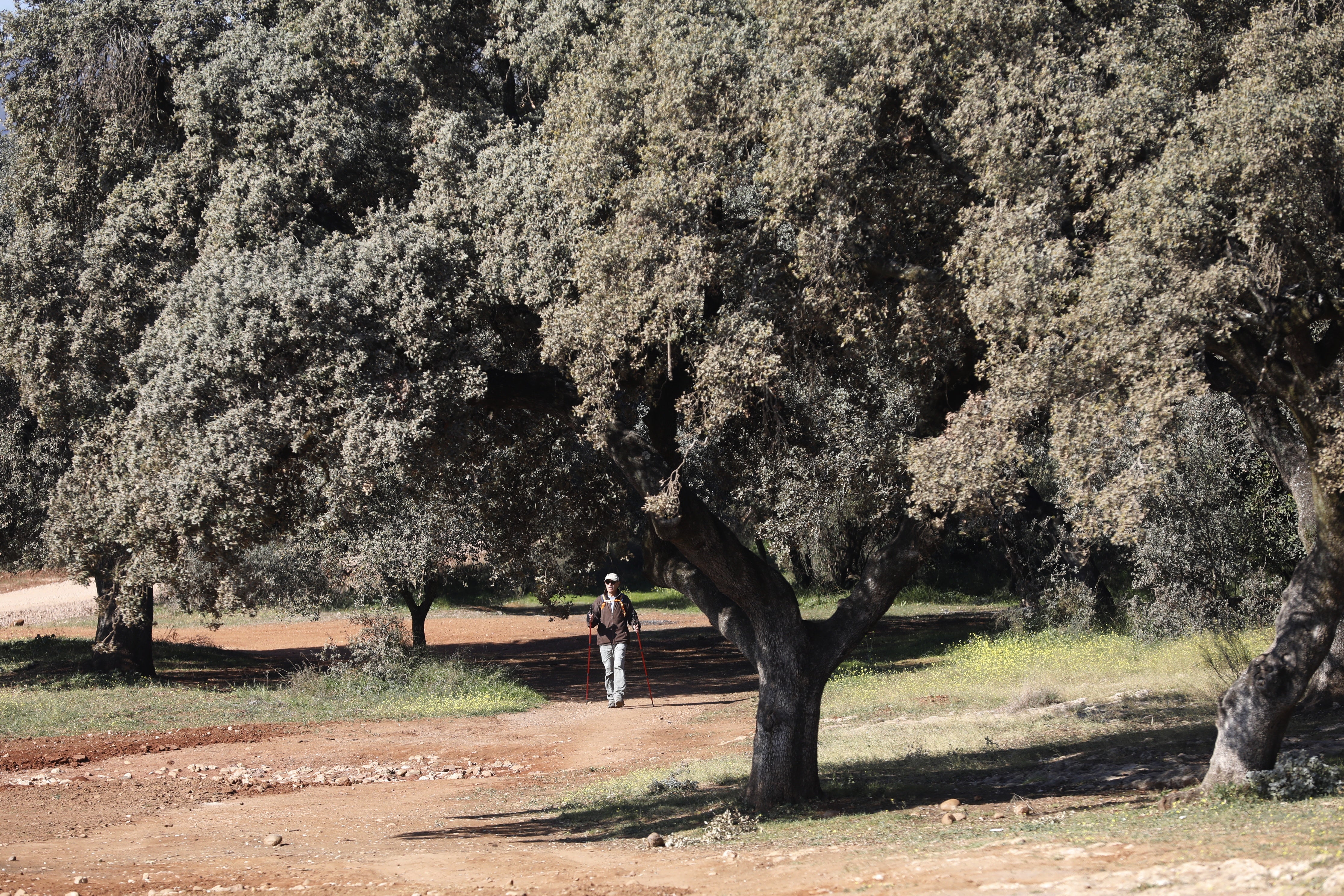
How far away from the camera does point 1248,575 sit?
1723 centimetres

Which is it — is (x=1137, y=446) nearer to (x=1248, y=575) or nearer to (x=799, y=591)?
(x=1248, y=575)

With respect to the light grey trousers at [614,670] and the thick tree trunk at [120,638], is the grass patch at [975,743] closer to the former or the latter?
the light grey trousers at [614,670]

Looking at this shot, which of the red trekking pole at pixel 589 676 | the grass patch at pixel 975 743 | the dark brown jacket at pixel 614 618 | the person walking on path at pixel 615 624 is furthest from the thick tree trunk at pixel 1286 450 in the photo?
the red trekking pole at pixel 589 676

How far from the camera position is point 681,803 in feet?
32.2

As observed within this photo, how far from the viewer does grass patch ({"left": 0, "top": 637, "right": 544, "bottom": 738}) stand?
15.4 metres

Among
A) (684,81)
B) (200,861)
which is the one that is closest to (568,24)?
(684,81)

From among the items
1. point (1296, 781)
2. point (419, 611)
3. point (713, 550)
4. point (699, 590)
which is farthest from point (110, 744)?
point (1296, 781)

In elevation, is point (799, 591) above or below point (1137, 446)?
below

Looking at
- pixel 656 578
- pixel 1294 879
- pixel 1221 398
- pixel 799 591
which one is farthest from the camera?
pixel 799 591

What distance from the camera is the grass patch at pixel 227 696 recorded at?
605 inches

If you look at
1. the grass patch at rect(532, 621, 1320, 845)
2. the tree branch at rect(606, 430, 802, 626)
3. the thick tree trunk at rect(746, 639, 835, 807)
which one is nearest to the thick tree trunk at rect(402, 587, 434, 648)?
the grass patch at rect(532, 621, 1320, 845)

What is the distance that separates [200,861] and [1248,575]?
16.2 metres

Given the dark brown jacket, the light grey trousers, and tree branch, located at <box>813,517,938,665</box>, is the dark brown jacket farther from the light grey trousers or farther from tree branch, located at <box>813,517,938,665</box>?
tree branch, located at <box>813,517,938,665</box>

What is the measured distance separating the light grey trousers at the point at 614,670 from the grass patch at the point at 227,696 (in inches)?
104
